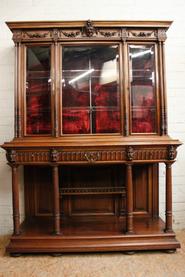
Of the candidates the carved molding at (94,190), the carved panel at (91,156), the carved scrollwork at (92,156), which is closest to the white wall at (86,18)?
the carved molding at (94,190)

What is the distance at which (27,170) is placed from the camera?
10.2ft

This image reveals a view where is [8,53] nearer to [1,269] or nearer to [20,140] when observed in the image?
[20,140]

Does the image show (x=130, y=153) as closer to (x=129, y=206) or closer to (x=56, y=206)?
(x=129, y=206)

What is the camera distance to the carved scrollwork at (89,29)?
8.69ft

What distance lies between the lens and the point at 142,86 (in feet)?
9.09

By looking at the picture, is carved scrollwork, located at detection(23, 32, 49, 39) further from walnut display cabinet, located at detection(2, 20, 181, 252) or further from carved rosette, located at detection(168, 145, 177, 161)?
carved rosette, located at detection(168, 145, 177, 161)

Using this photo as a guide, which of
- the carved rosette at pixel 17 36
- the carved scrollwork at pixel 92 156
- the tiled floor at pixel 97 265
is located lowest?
the tiled floor at pixel 97 265

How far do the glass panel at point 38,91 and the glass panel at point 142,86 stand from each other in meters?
0.84

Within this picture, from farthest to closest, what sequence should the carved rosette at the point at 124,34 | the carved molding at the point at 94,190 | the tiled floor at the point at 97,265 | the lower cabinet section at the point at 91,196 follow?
1. the lower cabinet section at the point at 91,196
2. the carved molding at the point at 94,190
3. the carved rosette at the point at 124,34
4. the tiled floor at the point at 97,265

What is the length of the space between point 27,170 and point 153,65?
1754 millimetres

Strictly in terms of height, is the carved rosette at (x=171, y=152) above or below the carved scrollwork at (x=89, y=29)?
below

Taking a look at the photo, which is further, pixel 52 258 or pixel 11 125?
pixel 11 125

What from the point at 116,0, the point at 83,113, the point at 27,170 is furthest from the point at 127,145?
the point at 116,0

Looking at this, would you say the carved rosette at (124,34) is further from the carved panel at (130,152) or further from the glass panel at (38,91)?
the carved panel at (130,152)
